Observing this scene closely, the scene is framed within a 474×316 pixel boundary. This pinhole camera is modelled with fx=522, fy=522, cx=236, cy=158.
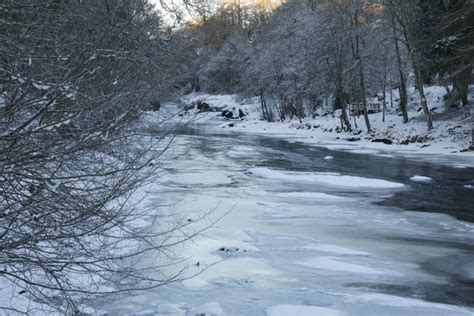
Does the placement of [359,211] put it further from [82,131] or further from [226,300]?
[82,131]

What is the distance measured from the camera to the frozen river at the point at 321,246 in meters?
7.21

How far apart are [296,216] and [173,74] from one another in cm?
784

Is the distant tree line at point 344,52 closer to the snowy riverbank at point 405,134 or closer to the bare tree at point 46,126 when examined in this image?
the snowy riverbank at point 405,134

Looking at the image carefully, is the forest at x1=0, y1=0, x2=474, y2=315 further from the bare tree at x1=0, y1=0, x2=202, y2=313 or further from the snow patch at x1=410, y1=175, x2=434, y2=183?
the snow patch at x1=410, y1=175, x2=434, y2=183

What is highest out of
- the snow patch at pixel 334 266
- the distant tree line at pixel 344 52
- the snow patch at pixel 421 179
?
the distant tree line at pixel 344 52

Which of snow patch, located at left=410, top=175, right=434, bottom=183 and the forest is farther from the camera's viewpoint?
snow patch, located at left=410, top=175, right=434, bottom=183

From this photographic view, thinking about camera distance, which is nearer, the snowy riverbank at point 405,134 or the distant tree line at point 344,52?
the snowy riverbank at point 405,134

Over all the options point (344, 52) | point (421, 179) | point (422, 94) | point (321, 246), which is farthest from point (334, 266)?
point (344, 52)

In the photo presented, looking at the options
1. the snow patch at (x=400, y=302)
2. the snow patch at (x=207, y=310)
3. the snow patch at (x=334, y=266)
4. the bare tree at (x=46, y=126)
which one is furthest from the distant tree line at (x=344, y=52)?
the bare tree at (x=46, y=126)

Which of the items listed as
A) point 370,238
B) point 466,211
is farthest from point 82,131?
point 466,211

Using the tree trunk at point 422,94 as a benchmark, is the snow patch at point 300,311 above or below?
below

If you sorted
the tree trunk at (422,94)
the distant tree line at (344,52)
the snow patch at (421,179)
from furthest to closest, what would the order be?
the tree trunk at (422,94) < the distant tree line at (344,52) < the snow patch at (421,179)

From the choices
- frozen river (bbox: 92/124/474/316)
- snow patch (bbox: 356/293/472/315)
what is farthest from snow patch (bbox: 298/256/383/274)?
snow patch (bbox: 356/293/472/315)

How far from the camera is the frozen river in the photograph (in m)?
7.21
